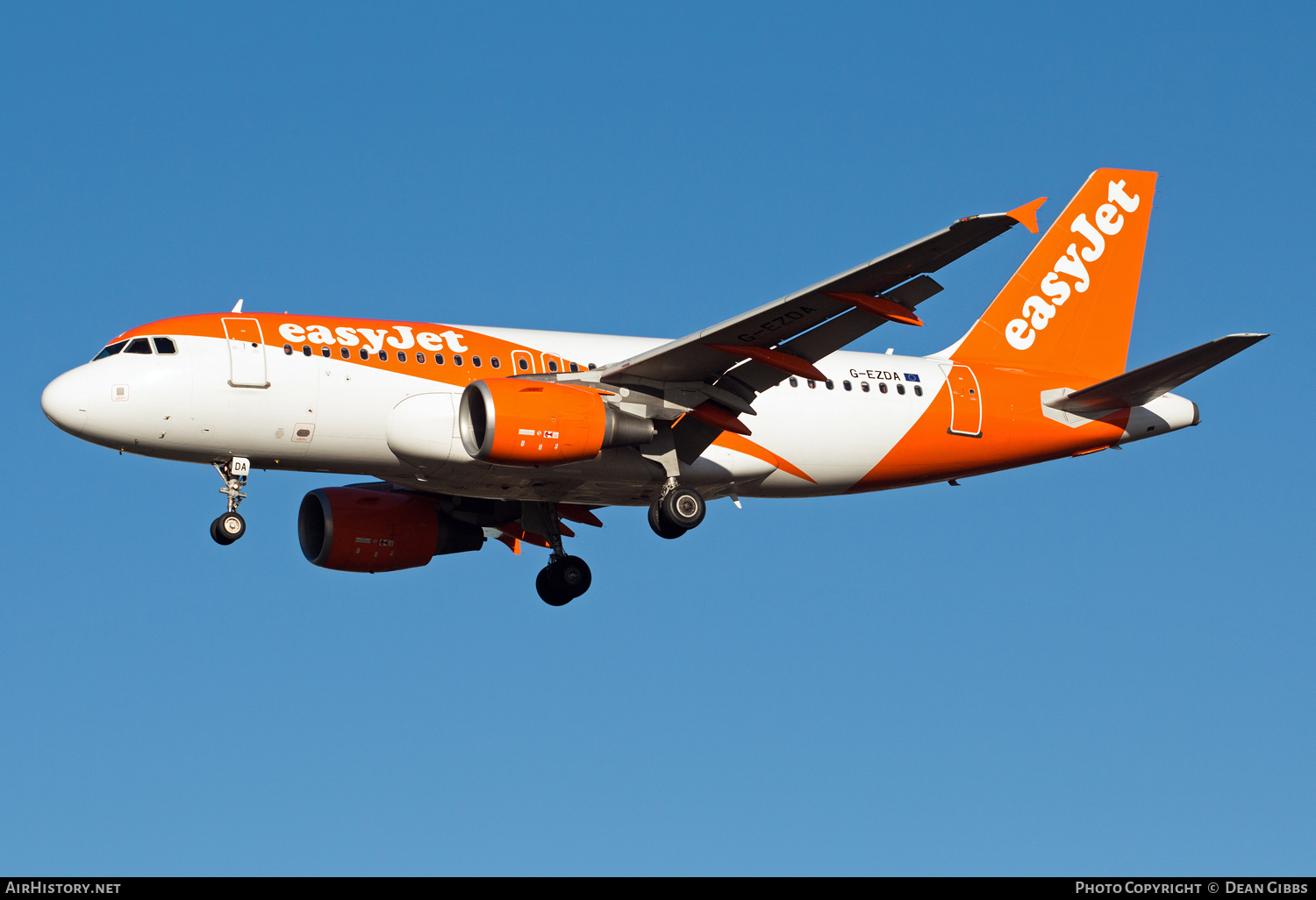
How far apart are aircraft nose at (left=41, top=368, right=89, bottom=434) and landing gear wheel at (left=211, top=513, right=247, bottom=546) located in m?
2.89

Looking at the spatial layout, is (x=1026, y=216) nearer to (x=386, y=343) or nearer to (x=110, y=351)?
(x=386, y=343)

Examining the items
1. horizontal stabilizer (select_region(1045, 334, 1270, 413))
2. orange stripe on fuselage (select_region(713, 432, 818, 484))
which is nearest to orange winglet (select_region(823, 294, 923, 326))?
orange stripe on fuselage (select_region(713, 432, 818, 484))

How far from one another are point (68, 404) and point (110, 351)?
4.80 feet

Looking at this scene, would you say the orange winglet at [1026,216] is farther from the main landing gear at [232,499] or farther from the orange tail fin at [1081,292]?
the main landing gear at [232,499]

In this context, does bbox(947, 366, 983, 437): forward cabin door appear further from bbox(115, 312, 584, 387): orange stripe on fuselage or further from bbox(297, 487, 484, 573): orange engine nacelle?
bbox(297, 487, 484, 573): orange engine nacelle

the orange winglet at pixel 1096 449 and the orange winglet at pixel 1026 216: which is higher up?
the orange winglet at pixel 1096 449

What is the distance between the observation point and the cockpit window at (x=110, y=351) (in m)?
29.8

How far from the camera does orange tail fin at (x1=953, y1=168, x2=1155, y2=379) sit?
119ft

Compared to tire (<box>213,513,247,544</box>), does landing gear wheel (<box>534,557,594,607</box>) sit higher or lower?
higher

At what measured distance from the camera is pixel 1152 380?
109 feet

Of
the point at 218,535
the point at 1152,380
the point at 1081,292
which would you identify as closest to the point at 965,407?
the point at 1152,380

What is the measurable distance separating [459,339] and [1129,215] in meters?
16.7

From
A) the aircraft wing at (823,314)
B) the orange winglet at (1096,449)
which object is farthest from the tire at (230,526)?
the orange winglet at (1096,449)

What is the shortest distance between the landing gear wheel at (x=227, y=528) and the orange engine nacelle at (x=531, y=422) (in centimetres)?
432
